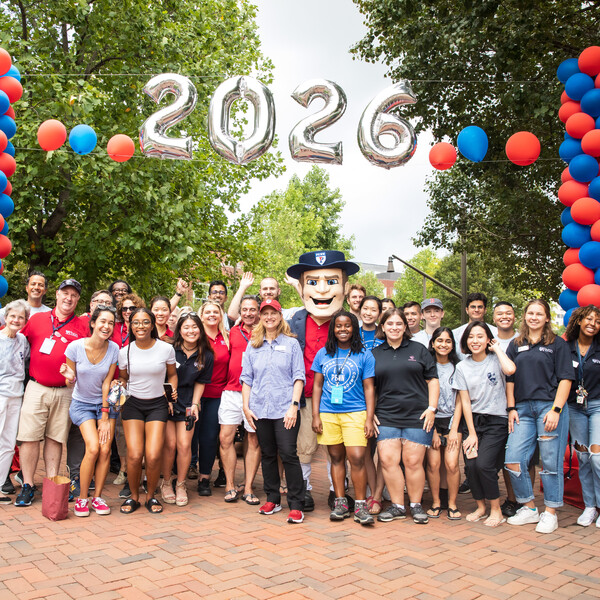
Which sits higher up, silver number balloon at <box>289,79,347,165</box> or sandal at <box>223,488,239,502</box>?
silver number balloon at <box>289,79,347,165</box>

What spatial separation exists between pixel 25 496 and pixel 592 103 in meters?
7.04

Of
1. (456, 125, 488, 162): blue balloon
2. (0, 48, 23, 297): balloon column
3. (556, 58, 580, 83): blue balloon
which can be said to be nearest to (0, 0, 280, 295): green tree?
(0, 48, 23, 297): balloon column

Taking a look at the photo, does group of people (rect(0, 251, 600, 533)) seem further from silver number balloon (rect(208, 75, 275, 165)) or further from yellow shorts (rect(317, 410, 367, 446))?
silver number balloon (rect(208, 75, 275, 165))

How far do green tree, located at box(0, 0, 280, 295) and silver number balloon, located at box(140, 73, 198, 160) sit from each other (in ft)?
6.45

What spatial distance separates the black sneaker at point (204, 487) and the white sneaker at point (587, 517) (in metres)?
3.43

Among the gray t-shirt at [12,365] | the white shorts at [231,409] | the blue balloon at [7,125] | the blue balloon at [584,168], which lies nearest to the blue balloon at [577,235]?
the blue balloon at [584,168]

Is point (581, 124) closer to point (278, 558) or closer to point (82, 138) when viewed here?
point (278, 558)

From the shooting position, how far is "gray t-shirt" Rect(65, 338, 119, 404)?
17.0 ft

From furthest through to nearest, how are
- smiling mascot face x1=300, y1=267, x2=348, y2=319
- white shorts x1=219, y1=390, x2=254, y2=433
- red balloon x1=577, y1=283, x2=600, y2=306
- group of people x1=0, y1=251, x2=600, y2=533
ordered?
1. red balloon x1=577, y1=283, x2=600, y2=306
2. smiling mascot face x1=300, y1=267, x2=348, y2=319
3. white shorts x1=219, y1=390, x2=254, y2=433
4. group of people x1=0, y1=251, x2=600, y2=533

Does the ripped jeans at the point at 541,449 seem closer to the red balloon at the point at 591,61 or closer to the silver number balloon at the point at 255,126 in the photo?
the red balloon at the point at 591,61

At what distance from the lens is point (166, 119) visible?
700 cm

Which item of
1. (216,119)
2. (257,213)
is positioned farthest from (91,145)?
(257,213)

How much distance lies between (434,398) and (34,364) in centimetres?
366

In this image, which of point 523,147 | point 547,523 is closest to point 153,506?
point 547,523
